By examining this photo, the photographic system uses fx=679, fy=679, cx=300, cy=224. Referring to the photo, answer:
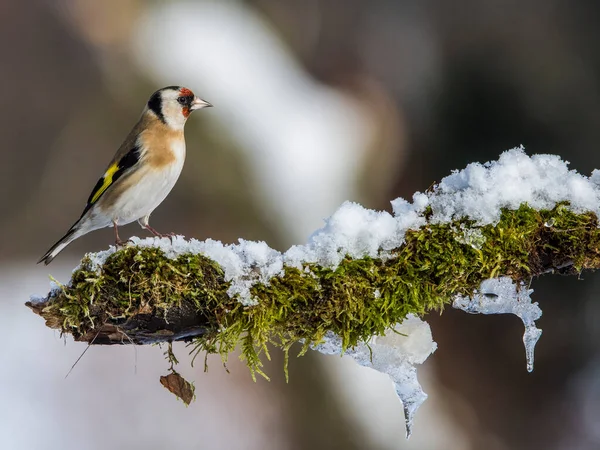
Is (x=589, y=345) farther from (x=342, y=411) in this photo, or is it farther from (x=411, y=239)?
(x=411, y=239)

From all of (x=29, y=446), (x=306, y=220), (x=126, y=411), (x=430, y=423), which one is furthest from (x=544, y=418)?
(x=29, y=446)

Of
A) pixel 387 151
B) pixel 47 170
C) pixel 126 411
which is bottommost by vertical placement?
pixel 126 411

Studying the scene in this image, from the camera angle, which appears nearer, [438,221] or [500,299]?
[438,221]

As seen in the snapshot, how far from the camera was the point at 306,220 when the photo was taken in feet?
32.1

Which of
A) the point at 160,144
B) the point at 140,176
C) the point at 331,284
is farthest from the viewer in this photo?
the point at 160,144

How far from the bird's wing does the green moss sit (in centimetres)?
177

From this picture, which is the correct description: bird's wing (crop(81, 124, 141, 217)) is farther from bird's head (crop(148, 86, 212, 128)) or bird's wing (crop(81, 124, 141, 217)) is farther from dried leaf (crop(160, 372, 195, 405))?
dried leaf (crop(160, 372, 195, 405))

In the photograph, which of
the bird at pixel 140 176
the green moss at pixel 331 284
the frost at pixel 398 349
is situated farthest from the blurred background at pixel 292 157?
the green moss at pixel 331 284

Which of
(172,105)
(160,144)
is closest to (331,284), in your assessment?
(160,144)

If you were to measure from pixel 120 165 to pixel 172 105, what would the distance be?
60 cm

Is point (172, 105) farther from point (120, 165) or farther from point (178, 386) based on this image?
point (178, 386)

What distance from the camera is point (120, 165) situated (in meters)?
4.45

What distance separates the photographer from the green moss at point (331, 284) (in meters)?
2.69

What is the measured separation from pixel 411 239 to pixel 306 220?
278 inches
